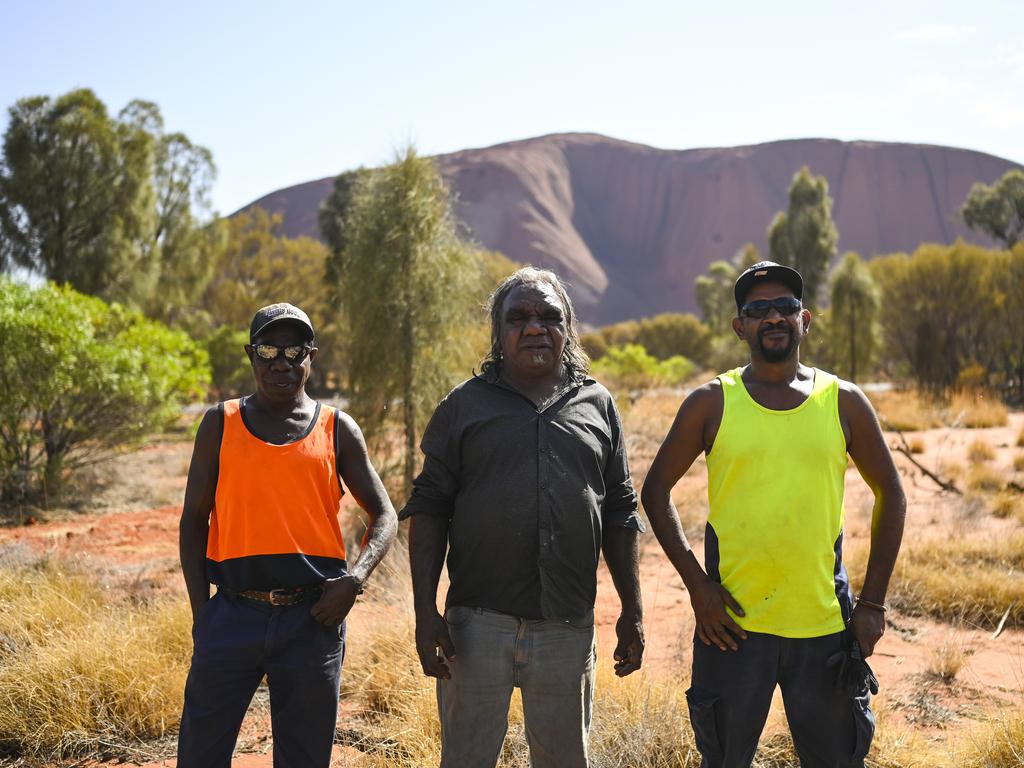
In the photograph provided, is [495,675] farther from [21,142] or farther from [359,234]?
[21,142]

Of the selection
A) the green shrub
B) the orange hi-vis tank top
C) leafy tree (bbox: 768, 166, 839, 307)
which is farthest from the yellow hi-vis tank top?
leafy tree (bbox: 768, 166, 839, 307)

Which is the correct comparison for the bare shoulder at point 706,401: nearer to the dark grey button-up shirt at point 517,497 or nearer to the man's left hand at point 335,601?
the dark grey button-up shirt at point 517,497

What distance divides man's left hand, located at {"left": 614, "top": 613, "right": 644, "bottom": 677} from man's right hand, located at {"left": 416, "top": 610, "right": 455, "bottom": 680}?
52 cm

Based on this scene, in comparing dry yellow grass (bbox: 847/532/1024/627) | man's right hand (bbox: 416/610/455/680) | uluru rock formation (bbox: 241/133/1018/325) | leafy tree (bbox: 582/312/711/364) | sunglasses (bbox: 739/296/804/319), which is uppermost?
uluru rock formation (bbox: 241/133/1018/325)

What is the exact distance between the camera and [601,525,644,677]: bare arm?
8.57 ft

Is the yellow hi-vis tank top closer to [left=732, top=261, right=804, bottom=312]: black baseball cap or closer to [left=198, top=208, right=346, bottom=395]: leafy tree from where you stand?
[left=732, top=261, right=804, bottom=312]: black baseball cap

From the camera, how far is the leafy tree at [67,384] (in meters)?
9.67

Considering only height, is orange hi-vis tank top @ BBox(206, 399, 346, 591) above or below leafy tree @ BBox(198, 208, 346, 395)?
below

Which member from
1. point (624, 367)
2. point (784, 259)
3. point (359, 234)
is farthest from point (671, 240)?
point (359, 234)

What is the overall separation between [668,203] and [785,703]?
112964mm

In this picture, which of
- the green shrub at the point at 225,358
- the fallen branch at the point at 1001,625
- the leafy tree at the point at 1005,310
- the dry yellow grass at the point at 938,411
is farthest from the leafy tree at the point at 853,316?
the fallen branch at the point at 1001,625

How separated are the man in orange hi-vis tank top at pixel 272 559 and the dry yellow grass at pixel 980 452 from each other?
40.7 feet

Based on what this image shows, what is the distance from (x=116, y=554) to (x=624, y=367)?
54.4ft

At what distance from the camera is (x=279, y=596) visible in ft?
8.52
